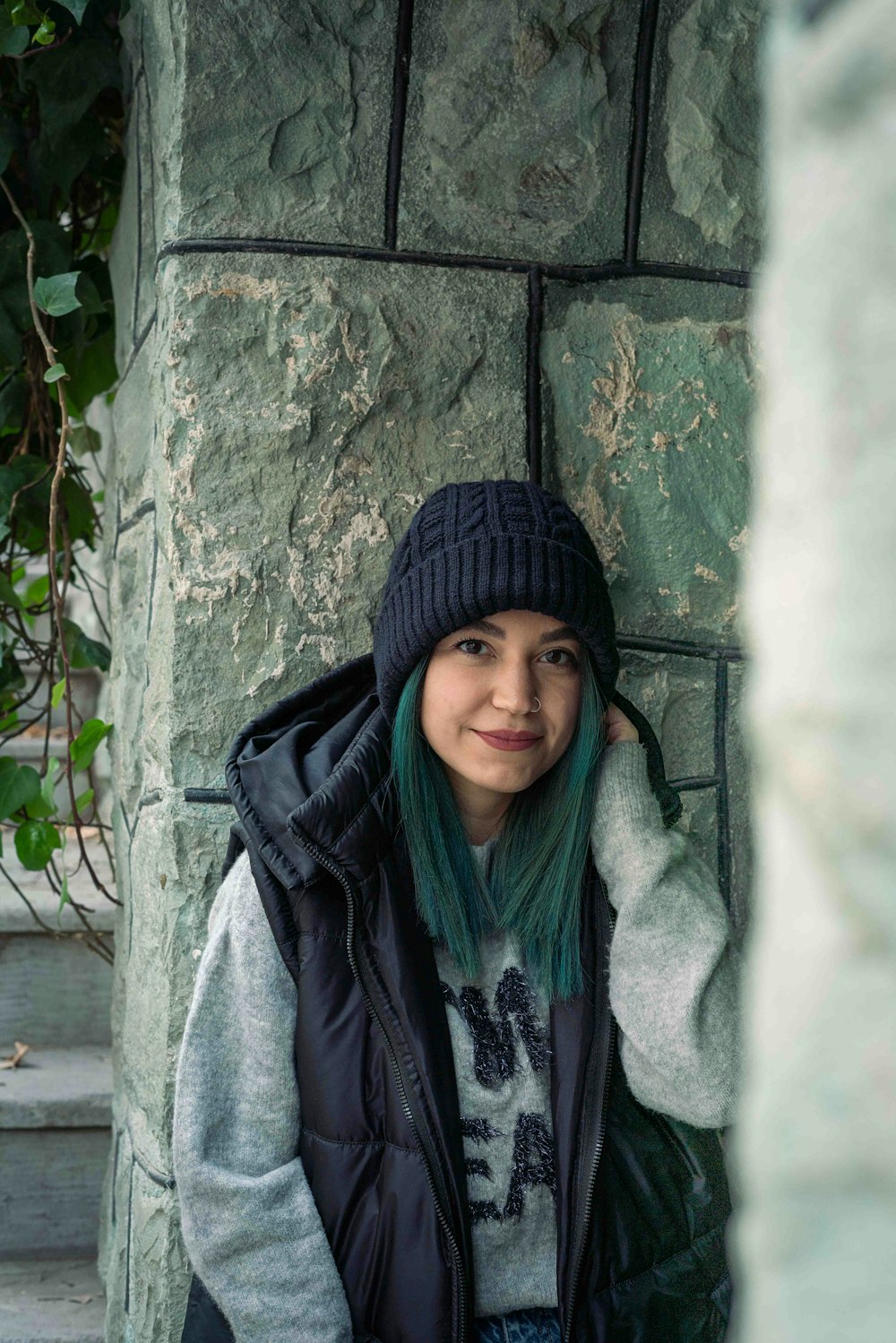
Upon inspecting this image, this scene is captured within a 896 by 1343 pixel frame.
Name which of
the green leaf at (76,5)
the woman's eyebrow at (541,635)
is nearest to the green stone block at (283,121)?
the green leaf at (76,5)

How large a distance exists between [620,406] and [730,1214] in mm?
1059

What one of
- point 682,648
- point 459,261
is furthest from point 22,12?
point 682,648

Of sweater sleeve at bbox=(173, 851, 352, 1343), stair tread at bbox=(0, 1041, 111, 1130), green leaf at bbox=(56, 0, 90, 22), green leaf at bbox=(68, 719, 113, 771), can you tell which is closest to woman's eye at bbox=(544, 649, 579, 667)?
sweater sleeve at bbox=(173, 851, 352, 1343)

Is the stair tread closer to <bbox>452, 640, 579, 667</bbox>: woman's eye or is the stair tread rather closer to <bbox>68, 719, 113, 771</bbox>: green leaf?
<bbox>68, 719, 113, 771</bbox>: green leaf

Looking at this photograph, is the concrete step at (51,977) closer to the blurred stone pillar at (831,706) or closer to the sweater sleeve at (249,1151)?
the sweater sleeve at (249,1151)

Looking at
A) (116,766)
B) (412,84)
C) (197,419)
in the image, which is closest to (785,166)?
(197,419)

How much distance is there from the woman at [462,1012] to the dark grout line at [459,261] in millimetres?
373

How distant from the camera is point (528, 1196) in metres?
Result: 1.39

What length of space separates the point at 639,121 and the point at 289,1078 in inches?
52.9

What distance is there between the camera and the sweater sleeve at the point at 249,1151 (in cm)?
131

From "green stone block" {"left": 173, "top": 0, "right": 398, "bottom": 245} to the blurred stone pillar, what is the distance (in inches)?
54.8

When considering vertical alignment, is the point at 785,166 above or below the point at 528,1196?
above

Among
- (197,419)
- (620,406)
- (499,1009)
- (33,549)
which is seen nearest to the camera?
(499,1009)

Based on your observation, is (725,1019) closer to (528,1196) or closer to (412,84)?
(528,1196)
